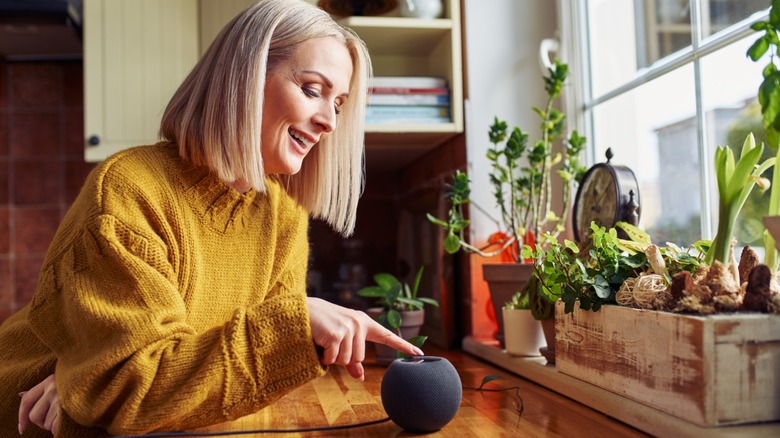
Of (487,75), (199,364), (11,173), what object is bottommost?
(199,364)

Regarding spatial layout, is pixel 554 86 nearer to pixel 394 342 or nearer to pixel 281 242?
pixel 281 242

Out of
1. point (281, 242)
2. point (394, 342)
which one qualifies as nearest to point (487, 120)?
point (281, 242)

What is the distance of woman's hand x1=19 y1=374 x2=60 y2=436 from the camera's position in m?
0.90

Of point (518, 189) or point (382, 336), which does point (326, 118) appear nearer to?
point (382, 336)

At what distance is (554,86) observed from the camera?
1.53 meters

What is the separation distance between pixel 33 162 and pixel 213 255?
1.59 meters

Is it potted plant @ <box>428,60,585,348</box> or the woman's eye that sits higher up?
the woman's eye

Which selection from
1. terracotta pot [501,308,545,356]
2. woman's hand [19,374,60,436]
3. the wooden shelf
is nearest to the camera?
the wooden shelf

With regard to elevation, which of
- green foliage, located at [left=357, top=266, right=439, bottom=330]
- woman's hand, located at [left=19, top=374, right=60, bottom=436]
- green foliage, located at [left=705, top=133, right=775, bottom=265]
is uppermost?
green foliage, located at [left=705, top=133, right=775, bottom=265]

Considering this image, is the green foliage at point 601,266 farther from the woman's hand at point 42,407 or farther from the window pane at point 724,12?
the woman's hand at point 42,407

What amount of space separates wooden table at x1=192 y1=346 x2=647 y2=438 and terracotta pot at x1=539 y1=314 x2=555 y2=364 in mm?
58

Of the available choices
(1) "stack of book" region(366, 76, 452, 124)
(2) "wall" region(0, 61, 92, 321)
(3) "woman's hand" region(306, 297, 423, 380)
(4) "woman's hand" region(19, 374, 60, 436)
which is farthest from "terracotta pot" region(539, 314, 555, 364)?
(2) "wall" region(0, 61, 92, 321)

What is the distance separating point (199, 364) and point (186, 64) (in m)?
1.20

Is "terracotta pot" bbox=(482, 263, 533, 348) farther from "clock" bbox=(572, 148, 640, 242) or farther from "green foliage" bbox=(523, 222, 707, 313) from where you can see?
"green foliage" bbox=(523, 222, 707, 313)
